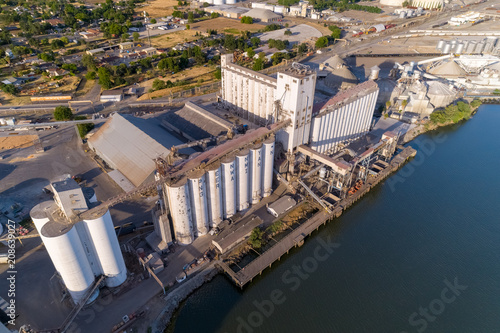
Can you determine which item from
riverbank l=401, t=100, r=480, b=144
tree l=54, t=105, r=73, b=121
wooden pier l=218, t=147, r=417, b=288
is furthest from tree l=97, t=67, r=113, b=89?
riverbank l=401, t=100, r=480, b=144

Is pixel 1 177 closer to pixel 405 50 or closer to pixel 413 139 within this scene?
pixel 413 139

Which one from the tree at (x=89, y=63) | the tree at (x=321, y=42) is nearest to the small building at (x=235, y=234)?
the tree at (x=89, y=63)

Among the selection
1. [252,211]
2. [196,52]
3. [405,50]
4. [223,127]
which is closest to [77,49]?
[196,52]

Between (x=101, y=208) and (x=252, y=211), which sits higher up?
(x=101, y=208)

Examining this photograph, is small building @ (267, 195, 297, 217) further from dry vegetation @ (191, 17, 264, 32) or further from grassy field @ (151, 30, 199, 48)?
dry vegetation @ (191, 17, 264, 32)

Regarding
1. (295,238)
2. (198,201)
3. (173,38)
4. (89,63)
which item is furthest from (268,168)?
(173,38)

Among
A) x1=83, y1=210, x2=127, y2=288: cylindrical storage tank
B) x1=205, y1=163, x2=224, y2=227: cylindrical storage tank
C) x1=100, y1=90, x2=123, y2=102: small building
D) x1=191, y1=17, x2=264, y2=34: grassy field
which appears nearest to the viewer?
x1=83, y1=210, x2=127, y2=288: cylindrical storage tank
